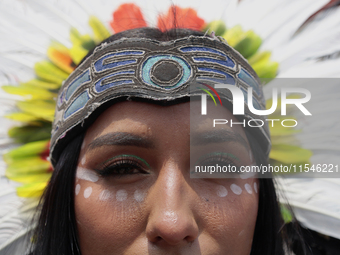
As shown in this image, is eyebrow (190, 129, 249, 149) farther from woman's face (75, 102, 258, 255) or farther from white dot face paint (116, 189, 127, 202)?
white dot face paint (116, 189, 127, 202)

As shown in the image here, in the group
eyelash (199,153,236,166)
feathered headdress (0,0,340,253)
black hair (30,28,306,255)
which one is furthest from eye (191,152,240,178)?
feathered headdress (0,0,340,253)

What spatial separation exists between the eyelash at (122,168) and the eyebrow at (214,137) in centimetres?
27

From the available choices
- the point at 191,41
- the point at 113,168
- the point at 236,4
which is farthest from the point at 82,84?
the point at 236,4

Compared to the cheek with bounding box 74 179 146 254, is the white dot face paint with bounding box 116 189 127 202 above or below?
above

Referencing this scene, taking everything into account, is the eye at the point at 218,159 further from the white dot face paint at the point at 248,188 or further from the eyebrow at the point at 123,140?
the eyebrow at the point at 123,140

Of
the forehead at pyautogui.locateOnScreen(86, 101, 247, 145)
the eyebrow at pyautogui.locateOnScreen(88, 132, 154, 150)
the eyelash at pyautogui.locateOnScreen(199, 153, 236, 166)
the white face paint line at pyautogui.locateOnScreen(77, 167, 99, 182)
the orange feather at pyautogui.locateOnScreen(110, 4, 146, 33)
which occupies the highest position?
the orange feather at pyautogui.locateOnScreen(110, 4, 146, 33)

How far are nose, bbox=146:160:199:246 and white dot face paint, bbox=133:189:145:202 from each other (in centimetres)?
4

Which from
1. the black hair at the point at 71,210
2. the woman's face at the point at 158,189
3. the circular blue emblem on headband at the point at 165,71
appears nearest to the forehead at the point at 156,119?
the woman's face at the point at 158,189

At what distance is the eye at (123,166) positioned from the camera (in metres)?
1.45

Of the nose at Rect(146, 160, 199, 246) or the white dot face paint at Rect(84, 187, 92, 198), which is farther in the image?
the white dot face paint at Rect(84, 187, 92, 198)

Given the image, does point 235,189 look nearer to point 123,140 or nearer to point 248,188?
point 248,188

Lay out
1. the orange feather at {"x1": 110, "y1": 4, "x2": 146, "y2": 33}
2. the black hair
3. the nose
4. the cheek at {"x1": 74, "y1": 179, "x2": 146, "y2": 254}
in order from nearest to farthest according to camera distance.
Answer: the nose
the cheek at {"x1": 74, "y1": 179, "x2": 146, "y2": 254}
the black hair
the orange feather at {"x1": 110, "y1": 4, "x2": 146, "y2": 33}

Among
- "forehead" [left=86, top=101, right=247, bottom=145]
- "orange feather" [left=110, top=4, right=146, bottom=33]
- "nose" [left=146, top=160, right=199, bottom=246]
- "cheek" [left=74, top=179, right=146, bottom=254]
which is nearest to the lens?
"nose" [left=146, top=160, right=199, bottom=246]

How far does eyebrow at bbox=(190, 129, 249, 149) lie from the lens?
145cm
